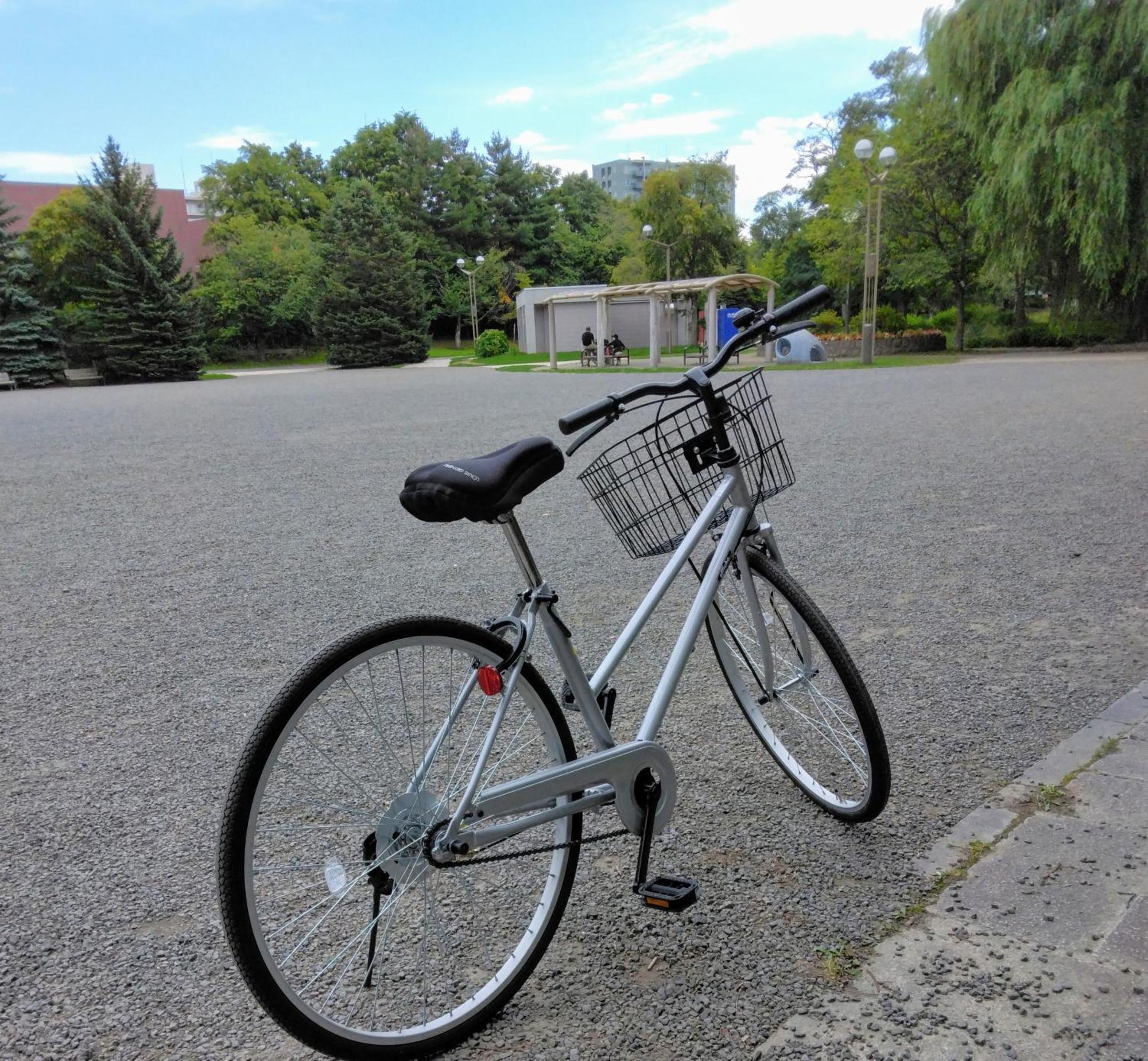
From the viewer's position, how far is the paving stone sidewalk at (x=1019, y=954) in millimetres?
1740


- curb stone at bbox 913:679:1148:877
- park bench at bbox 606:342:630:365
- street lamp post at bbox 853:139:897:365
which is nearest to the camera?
curb stone at bbox 913:679:1148:877

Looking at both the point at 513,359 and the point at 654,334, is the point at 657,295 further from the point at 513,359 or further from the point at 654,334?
the point at 513,359

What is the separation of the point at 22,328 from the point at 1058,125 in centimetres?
3465

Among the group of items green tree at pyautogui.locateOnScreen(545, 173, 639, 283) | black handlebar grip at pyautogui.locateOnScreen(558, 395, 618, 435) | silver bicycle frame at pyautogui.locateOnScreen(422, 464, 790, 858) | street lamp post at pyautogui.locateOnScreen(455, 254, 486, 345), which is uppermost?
green tree at pyautogui.locateOnScreen(545, 173, 639, 283)

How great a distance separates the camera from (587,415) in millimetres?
1873

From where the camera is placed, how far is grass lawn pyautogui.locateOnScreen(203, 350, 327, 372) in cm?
4394

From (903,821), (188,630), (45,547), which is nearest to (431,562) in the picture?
(188,630)

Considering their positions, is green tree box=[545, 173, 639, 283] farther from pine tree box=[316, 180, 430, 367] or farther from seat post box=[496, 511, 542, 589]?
seat post box=[496, 511, 542, 589]

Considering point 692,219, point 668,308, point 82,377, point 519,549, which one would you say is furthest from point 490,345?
point 519,549

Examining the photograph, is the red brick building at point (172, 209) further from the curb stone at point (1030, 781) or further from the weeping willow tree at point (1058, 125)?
the curb stone at point (1030, 781)

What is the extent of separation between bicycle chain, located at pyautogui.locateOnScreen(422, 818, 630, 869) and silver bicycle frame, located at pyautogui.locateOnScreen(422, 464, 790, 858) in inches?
0.8

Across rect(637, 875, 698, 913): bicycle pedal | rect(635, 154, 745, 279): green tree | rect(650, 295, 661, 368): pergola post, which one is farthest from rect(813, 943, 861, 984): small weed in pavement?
rect(635, 154, 745, 279): green tree

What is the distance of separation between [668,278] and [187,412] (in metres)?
29.3

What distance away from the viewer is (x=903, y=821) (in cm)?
254
